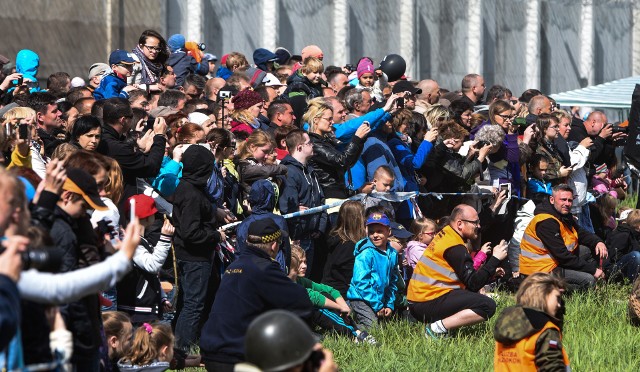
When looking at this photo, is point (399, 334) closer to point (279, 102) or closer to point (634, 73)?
point (279, 102)

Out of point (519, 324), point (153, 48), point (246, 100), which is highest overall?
point (153, 48)

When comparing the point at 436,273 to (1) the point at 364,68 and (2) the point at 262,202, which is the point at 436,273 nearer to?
(2) the point at 262,202

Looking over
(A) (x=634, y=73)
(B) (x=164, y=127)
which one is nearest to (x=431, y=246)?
(B) (x=164, y=127)

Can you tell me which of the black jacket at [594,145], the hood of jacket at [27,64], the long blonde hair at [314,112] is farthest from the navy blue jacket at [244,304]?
the black jacket at [594,145]

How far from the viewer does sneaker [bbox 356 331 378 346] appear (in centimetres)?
1142

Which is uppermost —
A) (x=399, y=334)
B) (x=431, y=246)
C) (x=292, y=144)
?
(x=292, y=144)

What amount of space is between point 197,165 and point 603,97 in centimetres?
1665

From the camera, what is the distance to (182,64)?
17125mm

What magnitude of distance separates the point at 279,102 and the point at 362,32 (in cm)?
1321

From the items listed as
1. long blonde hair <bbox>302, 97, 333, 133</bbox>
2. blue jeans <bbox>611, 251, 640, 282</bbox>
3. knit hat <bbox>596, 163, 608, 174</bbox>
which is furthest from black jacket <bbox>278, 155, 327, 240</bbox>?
knit hat <bbox>596, 163, 608, 174</bbox>

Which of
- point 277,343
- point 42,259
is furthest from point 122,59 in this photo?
point 277,343

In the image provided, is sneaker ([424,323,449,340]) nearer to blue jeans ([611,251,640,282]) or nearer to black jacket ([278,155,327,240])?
black jacket ([278,155,327,240])

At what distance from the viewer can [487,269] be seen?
11773 millimetres

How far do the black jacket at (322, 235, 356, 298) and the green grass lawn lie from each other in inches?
23.4
